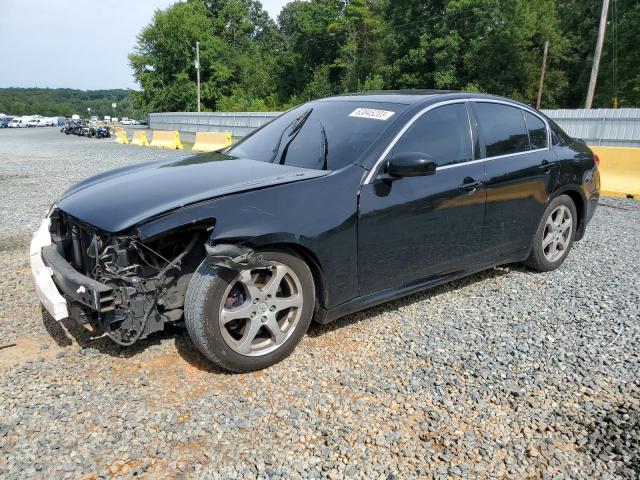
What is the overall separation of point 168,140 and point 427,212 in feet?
67.3

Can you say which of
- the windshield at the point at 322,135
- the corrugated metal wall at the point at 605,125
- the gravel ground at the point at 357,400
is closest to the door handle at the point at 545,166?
the gravel ground at the point at 357,400

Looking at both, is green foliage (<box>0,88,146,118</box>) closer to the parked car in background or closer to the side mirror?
the parked car in background

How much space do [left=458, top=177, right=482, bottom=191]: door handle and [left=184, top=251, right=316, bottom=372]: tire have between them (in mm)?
1512

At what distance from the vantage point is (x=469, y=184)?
152 inches

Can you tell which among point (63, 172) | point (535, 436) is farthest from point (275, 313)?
point (63, 172)

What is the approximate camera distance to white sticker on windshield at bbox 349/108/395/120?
3.68 meters

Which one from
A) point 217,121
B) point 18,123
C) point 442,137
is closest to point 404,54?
point 217,121

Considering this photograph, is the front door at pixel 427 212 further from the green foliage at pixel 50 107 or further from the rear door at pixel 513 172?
the green foliage at pixel 50 107

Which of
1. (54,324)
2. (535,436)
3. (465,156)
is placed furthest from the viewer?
(465,156)

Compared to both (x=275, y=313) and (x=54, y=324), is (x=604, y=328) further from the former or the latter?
(x=54, y=324)

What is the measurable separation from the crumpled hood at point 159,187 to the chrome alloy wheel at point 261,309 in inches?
21.6

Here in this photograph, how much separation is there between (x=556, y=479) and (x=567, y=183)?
3.34 metres

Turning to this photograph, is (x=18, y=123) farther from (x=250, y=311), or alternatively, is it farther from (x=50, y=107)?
(x=250, y=311)

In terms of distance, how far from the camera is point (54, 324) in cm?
365
